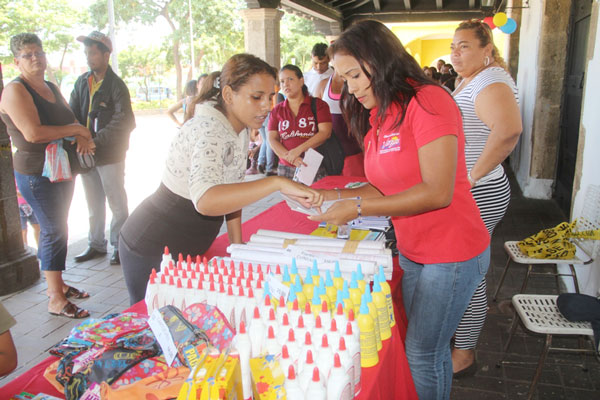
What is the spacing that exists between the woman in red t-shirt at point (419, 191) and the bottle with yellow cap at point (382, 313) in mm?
297

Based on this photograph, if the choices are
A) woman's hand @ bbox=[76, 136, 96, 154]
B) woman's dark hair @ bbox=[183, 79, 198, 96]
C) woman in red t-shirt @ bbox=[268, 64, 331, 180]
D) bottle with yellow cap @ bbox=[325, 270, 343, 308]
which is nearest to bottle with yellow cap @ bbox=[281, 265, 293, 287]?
bottle with yellow cap @ bbox=[325, 270, 343, 308]

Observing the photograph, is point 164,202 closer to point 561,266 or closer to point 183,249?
point 183,249

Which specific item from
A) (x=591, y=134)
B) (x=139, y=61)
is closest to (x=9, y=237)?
(x=591, y=134)

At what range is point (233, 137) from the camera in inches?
71.1

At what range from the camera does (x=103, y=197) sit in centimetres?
451

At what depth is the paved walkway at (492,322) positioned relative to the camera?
254 cm

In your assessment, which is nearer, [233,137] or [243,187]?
[243,187]

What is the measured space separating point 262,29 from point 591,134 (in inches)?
264

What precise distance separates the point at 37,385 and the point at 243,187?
85cm

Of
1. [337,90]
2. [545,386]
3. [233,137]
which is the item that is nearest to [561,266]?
[545,386]

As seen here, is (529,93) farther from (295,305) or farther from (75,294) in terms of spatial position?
(295,305)

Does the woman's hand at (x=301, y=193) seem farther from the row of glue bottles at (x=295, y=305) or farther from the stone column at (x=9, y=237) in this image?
the stone column at (x=9, y=237)

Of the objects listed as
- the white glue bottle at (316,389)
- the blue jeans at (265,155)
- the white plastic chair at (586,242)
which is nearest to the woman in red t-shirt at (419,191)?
the white glue bottle at (316,389)

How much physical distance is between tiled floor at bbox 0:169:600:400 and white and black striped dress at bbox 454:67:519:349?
1.07 feet
